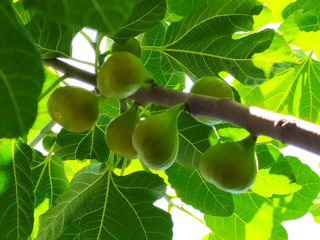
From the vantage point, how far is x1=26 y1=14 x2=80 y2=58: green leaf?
3.92 feet

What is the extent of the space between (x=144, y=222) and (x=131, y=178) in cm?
15

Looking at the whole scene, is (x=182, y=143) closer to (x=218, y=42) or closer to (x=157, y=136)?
(x=218, y=42)

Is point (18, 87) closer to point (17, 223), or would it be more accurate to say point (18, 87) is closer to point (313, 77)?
point (17, 223)

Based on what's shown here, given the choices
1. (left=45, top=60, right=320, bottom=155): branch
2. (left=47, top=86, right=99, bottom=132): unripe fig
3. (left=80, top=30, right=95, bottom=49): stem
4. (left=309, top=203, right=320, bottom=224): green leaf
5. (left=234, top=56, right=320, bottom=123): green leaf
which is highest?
(left=45, top=60, right=320, bottom=155): branch

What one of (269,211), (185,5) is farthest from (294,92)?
(185,5)

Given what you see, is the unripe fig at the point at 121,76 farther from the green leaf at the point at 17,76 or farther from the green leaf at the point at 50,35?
the green leaf at the point at 17,76

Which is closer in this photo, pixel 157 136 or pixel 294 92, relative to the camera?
pixel 157 136

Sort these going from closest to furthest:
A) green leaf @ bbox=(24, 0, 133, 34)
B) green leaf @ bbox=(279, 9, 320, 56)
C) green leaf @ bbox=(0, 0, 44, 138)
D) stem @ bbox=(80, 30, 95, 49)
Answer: green leaf @ bbox=(24, 0, 133, 34) → green leaf @ bbox=(0, 0, 44, 138) → stem @ bbox=(80, 30, 95, 49) → green leaf @ bbox=(279, 9, 320, 56)

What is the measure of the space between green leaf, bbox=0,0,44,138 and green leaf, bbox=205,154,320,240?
1259 mm

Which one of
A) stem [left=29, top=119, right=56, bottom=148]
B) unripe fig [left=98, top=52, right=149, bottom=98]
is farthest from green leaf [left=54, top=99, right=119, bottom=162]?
unripe fig [left=98, top=52, right=149, bottom=98]

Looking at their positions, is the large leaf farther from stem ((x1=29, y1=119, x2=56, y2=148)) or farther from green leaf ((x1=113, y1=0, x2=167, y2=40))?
green leaf ((x1=113, y1=0, x2=167, y2=40))

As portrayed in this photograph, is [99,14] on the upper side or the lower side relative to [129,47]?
upper

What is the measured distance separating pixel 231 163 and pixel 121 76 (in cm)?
32

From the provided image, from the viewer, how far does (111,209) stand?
1568mm
